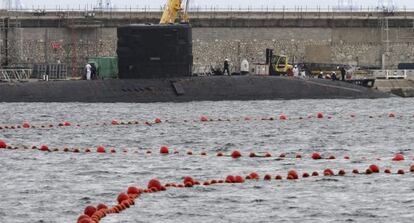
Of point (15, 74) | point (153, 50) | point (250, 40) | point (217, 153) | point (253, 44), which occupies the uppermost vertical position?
point (250, 40)

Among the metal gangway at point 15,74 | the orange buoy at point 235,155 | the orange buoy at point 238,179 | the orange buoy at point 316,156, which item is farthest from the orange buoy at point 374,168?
the metal gangway at point 15,74

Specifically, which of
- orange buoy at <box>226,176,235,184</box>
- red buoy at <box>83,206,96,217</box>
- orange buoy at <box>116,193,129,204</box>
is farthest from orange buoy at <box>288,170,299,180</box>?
red buoy at <box>83,206,96,217</box>

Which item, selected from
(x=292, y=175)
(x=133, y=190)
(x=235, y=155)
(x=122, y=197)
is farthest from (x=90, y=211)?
(x=235, y=155)

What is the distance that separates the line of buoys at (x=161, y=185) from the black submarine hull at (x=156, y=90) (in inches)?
1337

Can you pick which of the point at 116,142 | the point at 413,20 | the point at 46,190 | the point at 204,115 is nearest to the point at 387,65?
the point at 413,20

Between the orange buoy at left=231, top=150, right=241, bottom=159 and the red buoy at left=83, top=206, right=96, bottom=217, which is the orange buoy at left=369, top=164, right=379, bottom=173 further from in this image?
the red buoy at left=83, top=206, right=96, bottom=217

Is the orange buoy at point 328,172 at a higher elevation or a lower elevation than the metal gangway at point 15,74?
lower

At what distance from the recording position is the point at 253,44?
326 ft

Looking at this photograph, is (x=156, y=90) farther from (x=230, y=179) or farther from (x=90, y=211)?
(x=90, y=211)

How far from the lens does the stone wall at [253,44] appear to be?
324 ft

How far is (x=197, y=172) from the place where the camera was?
2959cm

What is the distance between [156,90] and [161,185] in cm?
3674

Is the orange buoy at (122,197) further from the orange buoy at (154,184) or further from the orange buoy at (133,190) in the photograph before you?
the orange buoy at (154,184)

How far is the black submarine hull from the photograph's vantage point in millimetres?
62469
